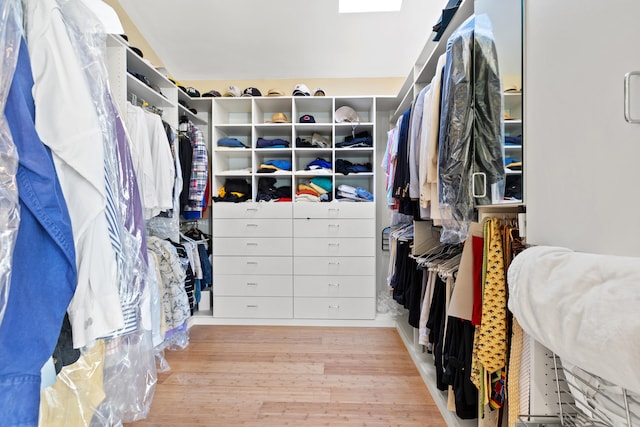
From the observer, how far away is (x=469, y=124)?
3.86 feet

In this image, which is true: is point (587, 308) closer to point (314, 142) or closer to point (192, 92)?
point (314, 142)

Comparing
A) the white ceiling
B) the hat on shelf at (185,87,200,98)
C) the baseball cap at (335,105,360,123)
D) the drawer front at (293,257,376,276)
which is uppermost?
the white ceiling

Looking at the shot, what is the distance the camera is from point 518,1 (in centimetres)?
92

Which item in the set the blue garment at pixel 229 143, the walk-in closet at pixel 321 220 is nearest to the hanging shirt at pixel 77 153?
the walk-in closet at pixel 321 220

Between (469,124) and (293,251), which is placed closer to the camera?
(469,124)

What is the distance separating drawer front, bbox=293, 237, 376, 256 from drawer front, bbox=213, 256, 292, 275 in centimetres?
17

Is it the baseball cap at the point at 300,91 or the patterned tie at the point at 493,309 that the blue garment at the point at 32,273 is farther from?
the baseball cap at the point at 300,91

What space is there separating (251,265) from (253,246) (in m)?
0.18

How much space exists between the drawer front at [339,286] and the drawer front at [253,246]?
0.98 feet

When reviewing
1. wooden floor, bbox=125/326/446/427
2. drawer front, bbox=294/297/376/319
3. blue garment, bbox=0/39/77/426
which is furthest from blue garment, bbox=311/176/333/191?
blue garment, bbox=0/39/77/426

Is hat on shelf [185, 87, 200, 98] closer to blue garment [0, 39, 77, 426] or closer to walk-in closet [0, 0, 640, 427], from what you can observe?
walk-in closet [0, 0, 640, 427]

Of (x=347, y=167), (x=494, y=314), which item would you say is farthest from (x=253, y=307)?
(x=494, y=314)

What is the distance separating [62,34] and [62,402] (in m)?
1.02

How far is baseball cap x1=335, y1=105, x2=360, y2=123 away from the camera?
2805mm
